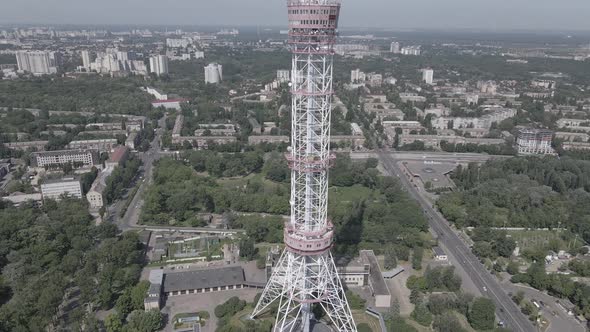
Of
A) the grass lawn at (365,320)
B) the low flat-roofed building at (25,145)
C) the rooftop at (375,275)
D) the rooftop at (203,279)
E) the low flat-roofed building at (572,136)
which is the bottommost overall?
the grass lawn at (365,320)

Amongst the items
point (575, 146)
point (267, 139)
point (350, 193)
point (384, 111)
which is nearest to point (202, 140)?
point (267, 139)

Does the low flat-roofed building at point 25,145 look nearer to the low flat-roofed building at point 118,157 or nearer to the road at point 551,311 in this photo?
the low flat-roofed building at point 118,157

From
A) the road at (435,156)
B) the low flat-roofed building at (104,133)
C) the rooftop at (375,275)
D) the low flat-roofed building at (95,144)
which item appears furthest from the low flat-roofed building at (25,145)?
the rooftop at (375,275)

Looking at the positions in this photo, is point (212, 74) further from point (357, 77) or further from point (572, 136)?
point (572, 136)

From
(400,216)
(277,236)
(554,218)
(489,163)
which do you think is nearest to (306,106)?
(277,236)

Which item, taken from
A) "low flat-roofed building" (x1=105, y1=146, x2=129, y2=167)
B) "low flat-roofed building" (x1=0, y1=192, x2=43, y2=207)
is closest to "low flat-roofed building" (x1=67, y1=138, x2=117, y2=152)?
"low flat-roofed building" (x1=105, y1=146, x2=129, y2=167)

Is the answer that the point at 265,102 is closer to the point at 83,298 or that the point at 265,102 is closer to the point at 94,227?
the point at 94,227
